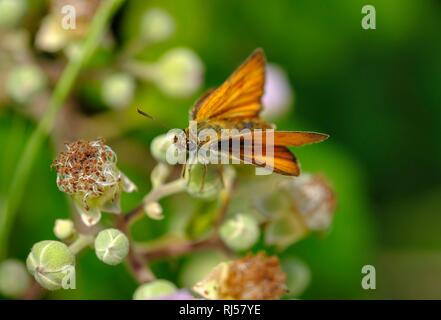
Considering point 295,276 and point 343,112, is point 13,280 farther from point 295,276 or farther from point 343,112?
point 343,112

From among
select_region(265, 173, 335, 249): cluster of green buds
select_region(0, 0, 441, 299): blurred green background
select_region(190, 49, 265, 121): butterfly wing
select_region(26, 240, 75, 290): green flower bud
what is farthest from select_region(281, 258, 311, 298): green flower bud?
select_region(26, 240, 75, 290): green flower bud

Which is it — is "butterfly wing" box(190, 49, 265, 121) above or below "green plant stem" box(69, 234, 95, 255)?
above

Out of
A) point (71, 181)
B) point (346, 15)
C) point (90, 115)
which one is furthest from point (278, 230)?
point (346, 15)

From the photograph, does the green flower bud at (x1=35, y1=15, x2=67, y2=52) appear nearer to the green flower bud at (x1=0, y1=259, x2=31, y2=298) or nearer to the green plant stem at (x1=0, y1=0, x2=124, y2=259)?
the green plant stem at (x1=0, y1=0, x2=124, y2=259)

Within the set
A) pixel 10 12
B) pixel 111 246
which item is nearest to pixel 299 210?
pixel 111 246

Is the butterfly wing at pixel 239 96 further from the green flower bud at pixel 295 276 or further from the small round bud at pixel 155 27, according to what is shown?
the small round bud at pixel 155 27

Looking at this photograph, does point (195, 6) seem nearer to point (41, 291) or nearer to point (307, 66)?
point (307, 66)
